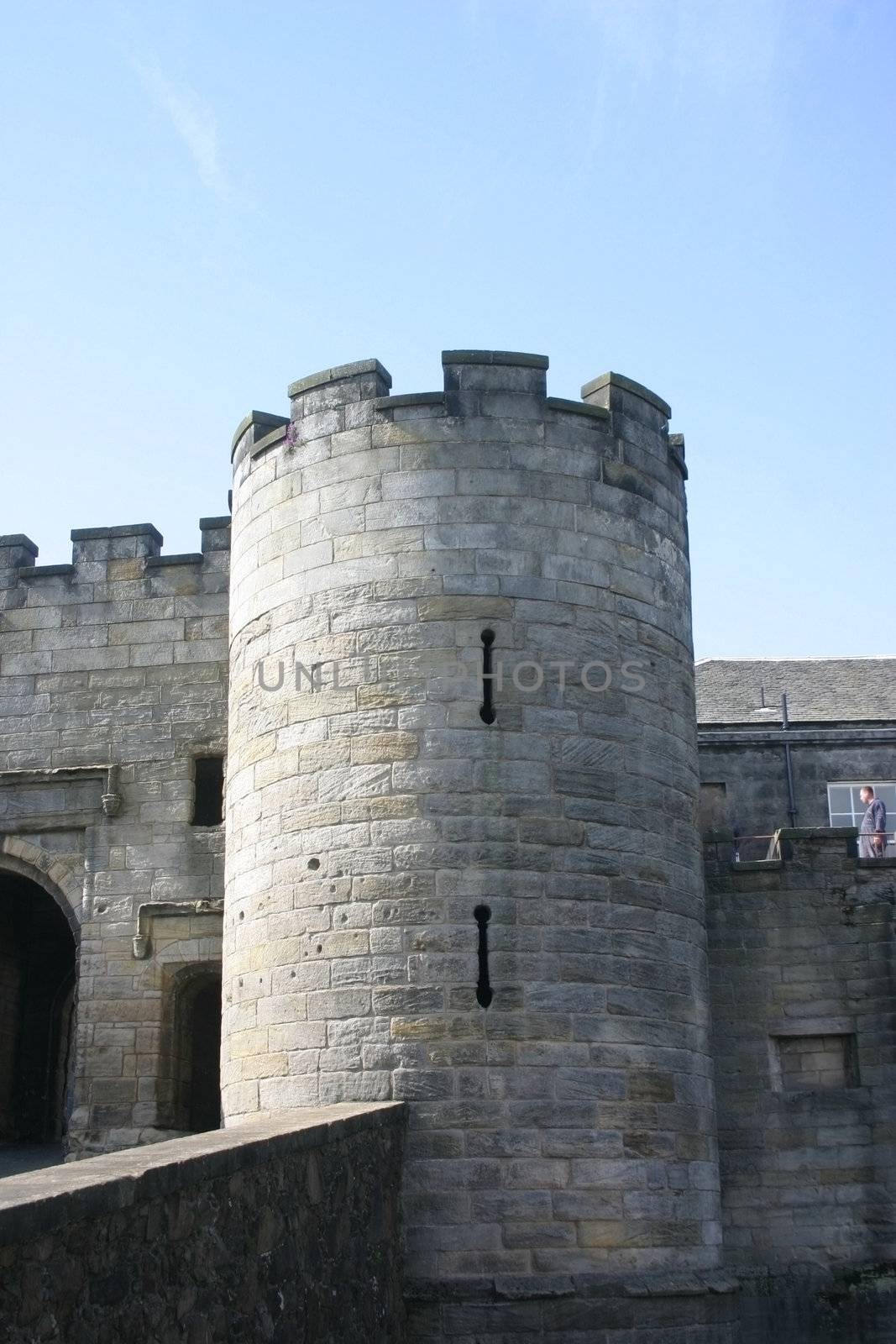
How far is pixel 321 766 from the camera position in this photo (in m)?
8.55

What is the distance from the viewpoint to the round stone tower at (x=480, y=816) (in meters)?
7.89

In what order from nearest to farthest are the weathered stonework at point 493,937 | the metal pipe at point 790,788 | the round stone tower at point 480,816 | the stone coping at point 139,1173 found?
1. the stone coping at point 139,1173
2. the weathered stonework at point 493,937
3. the round stone tower at point 480,816
4. the metal pipe at point 790,788

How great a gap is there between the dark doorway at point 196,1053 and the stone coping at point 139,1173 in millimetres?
4754

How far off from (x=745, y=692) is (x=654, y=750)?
11.6 meters

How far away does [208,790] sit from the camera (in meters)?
11.6

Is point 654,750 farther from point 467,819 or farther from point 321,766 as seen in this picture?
point 321,766

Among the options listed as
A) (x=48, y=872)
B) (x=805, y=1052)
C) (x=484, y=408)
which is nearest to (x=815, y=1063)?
(x=805, y=1052)

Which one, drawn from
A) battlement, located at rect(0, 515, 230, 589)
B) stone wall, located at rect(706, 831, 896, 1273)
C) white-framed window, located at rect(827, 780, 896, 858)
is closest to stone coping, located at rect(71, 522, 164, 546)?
battlement, located at rect(0, 515, 230, 589)

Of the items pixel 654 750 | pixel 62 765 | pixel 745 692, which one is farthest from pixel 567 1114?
pixel 745 692

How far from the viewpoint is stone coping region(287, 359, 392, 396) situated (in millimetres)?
9109

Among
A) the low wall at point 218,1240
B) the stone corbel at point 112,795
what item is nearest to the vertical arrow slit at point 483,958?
the low wall at point 218,1240

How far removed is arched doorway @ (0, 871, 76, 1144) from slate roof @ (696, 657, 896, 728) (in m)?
8.76

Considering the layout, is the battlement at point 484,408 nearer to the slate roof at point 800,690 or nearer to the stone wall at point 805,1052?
the stone wall at point 805,1052

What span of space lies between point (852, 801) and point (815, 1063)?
27.8ft
